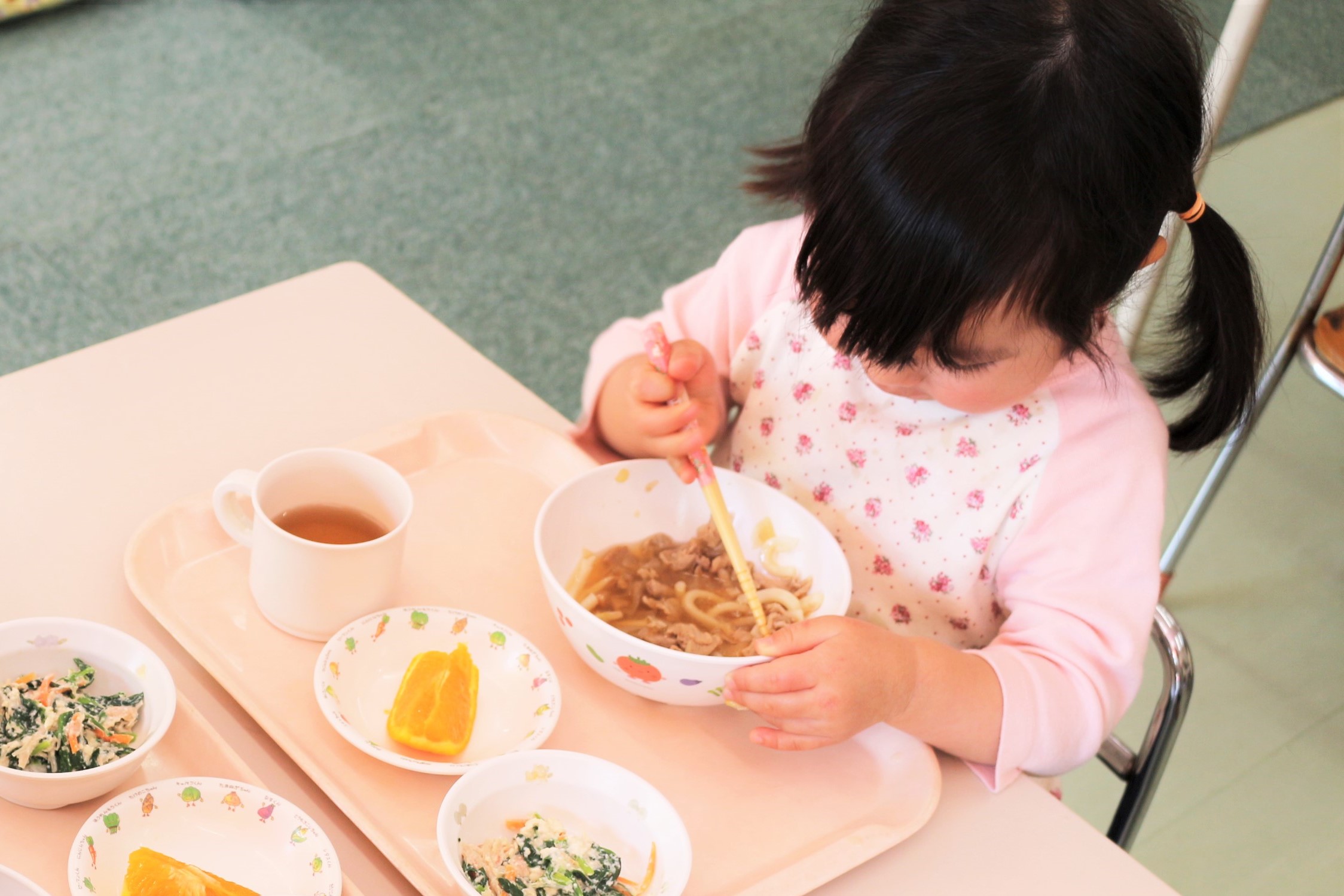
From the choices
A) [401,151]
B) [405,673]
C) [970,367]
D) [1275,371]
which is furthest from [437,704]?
[401,151]

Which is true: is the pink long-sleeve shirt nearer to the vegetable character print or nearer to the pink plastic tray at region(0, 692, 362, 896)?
the vegetable character print

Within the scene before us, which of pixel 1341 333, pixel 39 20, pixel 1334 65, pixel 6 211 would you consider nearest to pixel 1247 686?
pixel 1341 333

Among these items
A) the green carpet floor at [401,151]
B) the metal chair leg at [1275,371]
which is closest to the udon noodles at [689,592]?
the metal chair leg at [1275,371]

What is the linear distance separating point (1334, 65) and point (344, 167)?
5.76 ft

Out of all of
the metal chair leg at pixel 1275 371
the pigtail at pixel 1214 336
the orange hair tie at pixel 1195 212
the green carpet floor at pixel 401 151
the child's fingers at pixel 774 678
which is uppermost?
the orange hair tie at pixel 1195 212

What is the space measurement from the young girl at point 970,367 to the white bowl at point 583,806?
91 millimetres

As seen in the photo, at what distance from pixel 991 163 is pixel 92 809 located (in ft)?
1.95

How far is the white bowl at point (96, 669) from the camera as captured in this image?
2.07ft

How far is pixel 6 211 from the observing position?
2.24m

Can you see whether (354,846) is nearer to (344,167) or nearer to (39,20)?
(344,167)

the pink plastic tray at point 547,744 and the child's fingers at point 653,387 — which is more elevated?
the child's fingers at point 653,387

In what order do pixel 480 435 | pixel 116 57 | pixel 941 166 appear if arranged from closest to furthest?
pixel 941 166, pixel 480 435, pixel 116 57

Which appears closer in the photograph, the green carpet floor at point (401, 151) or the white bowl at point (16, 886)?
the white bowl at point (16, 886)

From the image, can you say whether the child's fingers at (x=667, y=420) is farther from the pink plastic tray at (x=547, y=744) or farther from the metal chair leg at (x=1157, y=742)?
the metal chair leg at (x=1157, y=742)
